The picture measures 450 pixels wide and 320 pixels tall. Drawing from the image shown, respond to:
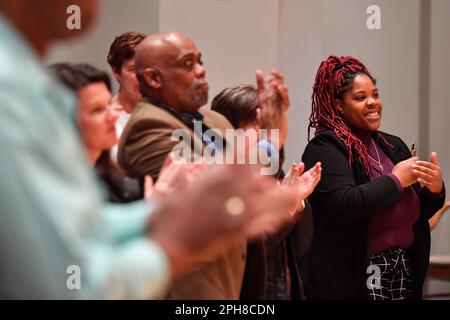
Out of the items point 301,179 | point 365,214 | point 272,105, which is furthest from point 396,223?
point 272,105

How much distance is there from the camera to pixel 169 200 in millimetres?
840

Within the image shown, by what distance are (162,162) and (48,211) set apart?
1208mm

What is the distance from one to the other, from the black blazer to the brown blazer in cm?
101

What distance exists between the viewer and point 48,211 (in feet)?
2.29

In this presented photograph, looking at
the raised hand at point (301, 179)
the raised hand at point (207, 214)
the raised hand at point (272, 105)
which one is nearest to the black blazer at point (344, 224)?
the raised hand at point (301, 179)

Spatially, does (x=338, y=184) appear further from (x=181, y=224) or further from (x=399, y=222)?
(x=181, y=224)

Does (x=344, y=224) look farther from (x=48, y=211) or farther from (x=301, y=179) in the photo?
(x=48, y=211)

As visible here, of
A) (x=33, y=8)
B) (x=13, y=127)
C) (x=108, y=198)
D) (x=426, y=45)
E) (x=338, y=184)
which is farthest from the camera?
(x=426, y=45)

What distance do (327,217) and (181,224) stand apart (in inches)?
85.4

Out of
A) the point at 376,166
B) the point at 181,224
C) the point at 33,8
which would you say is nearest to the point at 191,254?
the point at 181,224

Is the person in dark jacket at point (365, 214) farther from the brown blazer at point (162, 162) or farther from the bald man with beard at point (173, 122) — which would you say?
the brown blazer at point (162, 162)

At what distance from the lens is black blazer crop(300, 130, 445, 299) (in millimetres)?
2811

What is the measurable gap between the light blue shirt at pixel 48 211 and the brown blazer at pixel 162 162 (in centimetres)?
101

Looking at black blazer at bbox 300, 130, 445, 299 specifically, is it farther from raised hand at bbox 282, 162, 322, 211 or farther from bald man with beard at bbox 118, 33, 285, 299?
bald man with beard at bbox 118, 33, 285, 299
